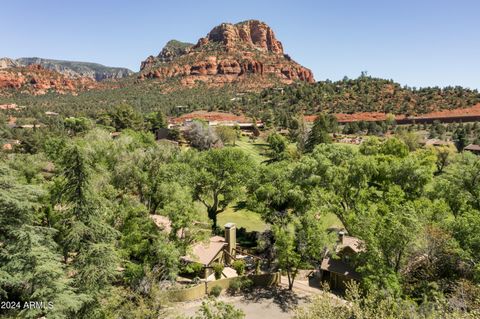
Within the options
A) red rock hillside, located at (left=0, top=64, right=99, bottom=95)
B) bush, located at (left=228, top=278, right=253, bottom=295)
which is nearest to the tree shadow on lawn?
bush, located at (left=228, top=278, right=253, bottom=295)

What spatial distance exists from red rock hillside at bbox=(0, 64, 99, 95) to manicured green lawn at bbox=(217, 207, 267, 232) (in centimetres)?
15439

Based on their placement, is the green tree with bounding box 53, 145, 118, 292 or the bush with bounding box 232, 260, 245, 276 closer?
the green tree with bounding box 53, 145, 118, 292

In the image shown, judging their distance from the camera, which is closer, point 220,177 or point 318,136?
point 220,177

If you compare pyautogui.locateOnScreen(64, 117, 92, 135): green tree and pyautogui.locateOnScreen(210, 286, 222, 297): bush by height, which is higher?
pyautogui.locateOnScreen(64, 117, 92, 135): green tree

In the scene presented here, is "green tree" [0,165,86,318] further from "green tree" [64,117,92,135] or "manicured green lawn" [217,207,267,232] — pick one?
"green tree" [64,117,92,135]

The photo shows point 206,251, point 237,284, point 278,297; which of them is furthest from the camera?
point 206,251

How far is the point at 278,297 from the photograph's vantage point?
76.9 ft

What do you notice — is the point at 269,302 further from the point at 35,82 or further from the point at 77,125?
the point at 35,82

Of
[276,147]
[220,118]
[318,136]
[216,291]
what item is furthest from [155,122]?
[216,291]

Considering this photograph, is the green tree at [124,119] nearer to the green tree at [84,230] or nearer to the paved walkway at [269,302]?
the paved walkway at [269,302]

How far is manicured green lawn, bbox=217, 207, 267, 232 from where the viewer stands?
36.5m

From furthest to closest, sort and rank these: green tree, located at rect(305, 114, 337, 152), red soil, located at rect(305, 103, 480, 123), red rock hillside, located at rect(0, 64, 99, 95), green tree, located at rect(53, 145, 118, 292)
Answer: red rock hillside, located at rect(0, 64, 99, 95)
red soil, located at rect(305, 103, 480, 123)
green tree, located at rect(305, 114, 337, 152)
green tree, located at rect(53, 145, 118, 292)

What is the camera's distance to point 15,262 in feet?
46.5

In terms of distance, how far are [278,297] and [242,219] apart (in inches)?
620
